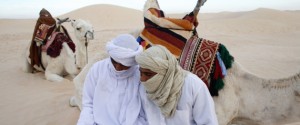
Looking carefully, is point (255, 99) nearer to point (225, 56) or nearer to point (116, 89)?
point (225, 56)

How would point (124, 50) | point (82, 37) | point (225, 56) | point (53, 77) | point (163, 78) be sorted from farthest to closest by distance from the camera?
point (53, 77) < point (82, 37) < point (225, 56) < point (124, 50) < point (163, 78)

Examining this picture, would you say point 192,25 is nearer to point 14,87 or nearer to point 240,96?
point 240,96

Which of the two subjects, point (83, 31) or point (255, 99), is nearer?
point (255, 99)

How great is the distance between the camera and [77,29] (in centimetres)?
618

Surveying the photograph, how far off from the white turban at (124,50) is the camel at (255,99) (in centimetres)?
129

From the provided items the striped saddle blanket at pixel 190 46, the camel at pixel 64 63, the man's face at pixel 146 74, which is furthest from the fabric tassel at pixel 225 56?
the camel at pixel 64 63

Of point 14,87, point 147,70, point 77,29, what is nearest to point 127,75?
point 147,70

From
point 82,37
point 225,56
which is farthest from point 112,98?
point 82,37

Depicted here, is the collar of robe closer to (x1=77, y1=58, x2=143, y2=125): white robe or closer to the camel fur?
(x1=77, y1=58, x2=143, y2=125): white robe

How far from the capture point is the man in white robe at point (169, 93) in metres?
2.17

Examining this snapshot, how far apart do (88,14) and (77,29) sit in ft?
91.3

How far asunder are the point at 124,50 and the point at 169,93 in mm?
410

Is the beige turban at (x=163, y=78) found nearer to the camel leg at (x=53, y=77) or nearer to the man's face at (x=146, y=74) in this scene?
the man's face at (x=146, y=74)

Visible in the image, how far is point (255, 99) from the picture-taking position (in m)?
3.40
